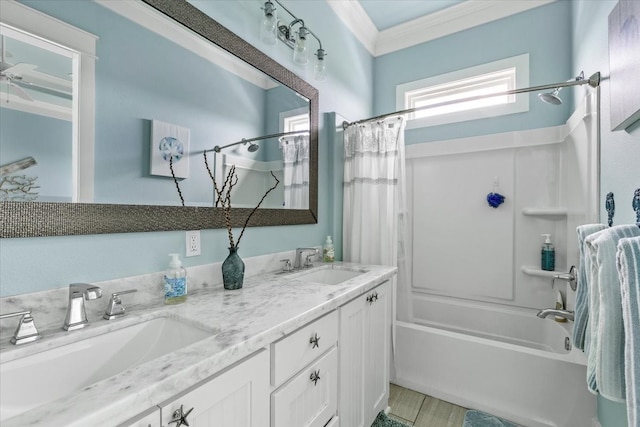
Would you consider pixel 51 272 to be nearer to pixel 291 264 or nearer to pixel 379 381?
pixel 291 264

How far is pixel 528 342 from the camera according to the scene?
2.28m

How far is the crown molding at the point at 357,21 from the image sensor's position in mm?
2305

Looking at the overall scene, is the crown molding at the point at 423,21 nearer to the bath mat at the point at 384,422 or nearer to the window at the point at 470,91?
the window at the point at 470,91

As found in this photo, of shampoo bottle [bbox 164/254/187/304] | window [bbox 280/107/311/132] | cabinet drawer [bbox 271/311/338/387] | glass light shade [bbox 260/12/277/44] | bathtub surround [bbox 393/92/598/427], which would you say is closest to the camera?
cabinet drawer [bbox 271/311/338/387]

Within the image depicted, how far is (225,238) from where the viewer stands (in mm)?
1418

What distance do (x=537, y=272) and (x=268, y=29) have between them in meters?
2.54

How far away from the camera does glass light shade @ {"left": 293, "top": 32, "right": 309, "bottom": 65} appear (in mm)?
1760

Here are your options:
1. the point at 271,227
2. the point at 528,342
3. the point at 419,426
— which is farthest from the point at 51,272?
the point at 528,342

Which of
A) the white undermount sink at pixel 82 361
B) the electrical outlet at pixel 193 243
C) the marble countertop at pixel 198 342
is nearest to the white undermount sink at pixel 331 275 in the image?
the marble countertop at pixel 198 342

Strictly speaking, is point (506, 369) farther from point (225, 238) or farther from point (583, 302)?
point (225, 238)

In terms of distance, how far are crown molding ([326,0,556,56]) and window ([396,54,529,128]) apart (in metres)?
0.38

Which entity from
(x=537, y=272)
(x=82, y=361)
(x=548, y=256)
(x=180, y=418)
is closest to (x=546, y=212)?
(x=548, y=256)

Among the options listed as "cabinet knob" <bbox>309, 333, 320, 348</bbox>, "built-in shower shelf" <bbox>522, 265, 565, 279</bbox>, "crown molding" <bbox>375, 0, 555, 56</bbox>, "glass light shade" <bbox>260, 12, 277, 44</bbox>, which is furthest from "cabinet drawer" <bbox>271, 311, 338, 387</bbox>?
"crown molding" <bbox>375, 0, 555, 56</bbox>

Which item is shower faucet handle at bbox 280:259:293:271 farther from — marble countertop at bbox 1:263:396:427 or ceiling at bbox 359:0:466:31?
ceiling at bbox 359:0:466:31
